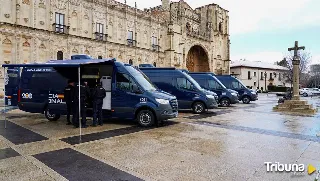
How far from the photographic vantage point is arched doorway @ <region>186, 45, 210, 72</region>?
182 feet

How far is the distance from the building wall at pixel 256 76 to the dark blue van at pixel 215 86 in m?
52.0

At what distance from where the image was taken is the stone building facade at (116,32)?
2719 centimetres

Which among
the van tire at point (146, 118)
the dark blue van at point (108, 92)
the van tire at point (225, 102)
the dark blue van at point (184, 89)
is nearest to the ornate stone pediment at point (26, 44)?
the dark blue van at point (108, 92)

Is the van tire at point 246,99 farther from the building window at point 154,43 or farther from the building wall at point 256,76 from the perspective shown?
the building wall at point 256,76

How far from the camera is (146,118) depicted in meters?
9.46

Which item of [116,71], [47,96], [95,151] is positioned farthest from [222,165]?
[47,96]

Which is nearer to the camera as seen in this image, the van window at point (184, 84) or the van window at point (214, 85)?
the van window at point (184, 84)

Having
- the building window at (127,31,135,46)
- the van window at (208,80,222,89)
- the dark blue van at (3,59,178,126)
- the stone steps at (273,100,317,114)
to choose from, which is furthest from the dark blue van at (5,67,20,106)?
the building window at (127,31,135,46)

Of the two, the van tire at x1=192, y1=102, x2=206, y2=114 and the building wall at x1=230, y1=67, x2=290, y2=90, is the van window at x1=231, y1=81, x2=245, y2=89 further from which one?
the building wall at x1=230, y1=67, x2=290, y2=90

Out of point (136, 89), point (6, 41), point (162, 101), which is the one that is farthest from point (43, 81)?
point (6, 41)

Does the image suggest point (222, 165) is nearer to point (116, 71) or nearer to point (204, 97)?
point (116, 71)

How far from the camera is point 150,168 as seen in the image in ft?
15.8

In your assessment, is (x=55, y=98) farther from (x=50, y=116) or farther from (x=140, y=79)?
(x=140, y=79)

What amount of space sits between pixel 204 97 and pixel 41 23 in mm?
24662
